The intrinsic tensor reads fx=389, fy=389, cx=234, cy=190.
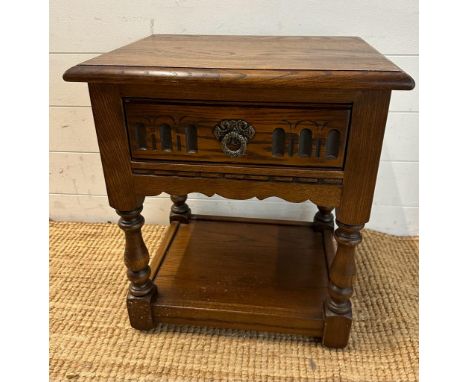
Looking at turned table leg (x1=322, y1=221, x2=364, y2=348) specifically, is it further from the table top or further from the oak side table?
the table top

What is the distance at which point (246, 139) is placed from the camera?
71cm

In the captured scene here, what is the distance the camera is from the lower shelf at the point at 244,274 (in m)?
0.88

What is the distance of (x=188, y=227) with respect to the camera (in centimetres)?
117

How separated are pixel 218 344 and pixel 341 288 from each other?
31cm

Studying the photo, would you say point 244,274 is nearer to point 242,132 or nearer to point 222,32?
point 242,132

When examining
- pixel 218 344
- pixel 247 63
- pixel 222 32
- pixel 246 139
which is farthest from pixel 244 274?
pixel 222 32

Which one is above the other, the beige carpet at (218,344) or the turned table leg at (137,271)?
the turned table leg at (137,271)

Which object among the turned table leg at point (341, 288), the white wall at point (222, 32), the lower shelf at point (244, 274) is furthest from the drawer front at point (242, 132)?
the white wall at point (222, 32)

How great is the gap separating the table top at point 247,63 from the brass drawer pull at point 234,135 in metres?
0.09

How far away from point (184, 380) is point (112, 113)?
56cm

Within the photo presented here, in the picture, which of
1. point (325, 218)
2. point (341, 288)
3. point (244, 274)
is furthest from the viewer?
point (325, 218)

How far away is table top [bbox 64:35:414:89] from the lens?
62 cm

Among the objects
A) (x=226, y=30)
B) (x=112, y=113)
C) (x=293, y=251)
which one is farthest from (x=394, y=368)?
(x=226, y=30)

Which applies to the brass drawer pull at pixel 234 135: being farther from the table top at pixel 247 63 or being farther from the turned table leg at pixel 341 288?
the turned table leg at pixel 341 288
